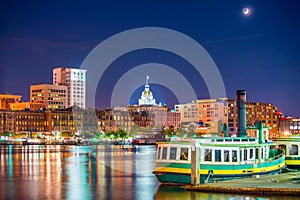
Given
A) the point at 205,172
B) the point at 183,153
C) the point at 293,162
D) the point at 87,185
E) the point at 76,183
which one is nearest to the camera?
the point at 205,172

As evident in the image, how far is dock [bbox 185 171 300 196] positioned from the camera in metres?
33.5

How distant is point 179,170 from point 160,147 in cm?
249

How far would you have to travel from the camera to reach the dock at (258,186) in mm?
33531

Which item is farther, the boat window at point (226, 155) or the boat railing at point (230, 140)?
the boat railing at point (230, 140)

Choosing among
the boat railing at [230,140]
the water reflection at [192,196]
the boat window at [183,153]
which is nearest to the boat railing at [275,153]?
the boat railing at [230,140]

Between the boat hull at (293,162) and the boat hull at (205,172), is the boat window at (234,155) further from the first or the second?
the boat hull at (293,162)

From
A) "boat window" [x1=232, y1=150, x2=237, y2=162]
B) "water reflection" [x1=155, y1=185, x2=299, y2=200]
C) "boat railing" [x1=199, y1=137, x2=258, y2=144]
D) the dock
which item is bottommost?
"water reflection" [x1=155, y1=185, x2=299, y2=200]

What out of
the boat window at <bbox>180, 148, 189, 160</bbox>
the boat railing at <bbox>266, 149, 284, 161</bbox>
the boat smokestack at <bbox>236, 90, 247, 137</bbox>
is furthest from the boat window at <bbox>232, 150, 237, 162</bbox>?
the boat smokestack at <bbox>236, 90, 247, 137</bbox>

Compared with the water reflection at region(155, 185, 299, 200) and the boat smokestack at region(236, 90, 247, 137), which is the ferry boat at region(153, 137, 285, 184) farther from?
the boat smokestack at region(236, 90, 247, 137)

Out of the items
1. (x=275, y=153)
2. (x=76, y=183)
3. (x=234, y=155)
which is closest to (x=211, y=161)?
(x=234, y=155)

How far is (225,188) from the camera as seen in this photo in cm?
3509

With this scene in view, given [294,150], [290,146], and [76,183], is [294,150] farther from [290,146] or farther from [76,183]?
[76,183]

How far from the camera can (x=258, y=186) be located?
34.9m

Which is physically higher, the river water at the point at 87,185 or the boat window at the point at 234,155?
the boat window at the point at 234,155
